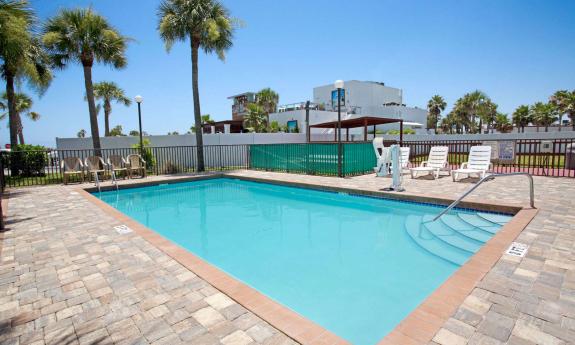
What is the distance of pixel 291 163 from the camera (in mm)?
12023

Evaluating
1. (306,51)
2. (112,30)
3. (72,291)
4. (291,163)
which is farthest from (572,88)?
(72,291)

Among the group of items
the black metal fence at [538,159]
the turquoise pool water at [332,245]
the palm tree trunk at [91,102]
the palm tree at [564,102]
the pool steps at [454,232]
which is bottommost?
the turquoise pool water at [332,245]

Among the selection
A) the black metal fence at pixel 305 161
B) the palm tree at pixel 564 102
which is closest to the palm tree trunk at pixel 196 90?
the black metal fence at pixel 305 161

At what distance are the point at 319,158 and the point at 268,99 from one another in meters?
22.5

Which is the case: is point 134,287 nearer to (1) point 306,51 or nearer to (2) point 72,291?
(2) point 72,291

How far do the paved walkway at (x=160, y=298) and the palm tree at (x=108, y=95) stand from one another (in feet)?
90.5

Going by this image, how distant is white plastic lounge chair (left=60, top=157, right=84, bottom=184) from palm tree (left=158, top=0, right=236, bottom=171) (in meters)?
4.53

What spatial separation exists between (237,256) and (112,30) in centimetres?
1176

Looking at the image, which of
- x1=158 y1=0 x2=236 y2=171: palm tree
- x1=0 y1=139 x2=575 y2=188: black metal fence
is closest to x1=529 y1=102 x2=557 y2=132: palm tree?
x1=0 y1=139 x2=575 y2=188: black metal fence

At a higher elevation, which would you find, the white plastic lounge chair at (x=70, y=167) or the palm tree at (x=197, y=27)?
the palm tree at (x=197, y=27)

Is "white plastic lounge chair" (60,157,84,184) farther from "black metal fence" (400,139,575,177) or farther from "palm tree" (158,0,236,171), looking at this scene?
"black metal fence" (400,139,575,177)

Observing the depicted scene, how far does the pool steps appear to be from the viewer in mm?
4348

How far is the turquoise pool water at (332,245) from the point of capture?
3186 mm

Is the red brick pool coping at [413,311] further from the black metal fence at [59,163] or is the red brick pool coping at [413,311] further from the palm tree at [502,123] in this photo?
the palm tree at [502,123]
